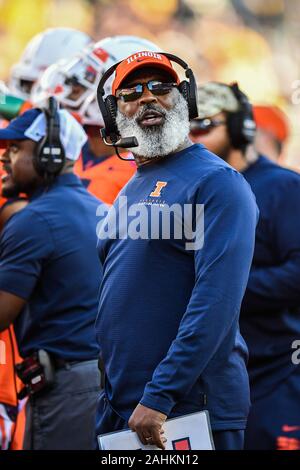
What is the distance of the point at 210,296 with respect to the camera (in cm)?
325

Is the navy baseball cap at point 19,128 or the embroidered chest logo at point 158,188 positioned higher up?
the embroidered chest logo at point 158,188

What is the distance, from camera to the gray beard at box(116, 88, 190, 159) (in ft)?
11.9

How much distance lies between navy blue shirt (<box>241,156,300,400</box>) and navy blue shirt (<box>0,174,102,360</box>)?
2.35 feet

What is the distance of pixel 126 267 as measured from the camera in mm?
3496

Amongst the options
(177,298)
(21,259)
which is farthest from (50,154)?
(177,298)

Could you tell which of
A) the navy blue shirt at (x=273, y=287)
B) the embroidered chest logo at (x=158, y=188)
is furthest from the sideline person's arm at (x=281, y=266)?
the embroidered chest logo at (x=158, y=188)

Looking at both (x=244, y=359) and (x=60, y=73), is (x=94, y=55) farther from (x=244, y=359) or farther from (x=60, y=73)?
(x=244, y=359)

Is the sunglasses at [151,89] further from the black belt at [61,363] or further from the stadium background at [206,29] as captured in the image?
the stadium background at [206,29]

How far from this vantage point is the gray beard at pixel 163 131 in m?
3.64

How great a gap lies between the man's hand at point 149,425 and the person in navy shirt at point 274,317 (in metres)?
1.66
